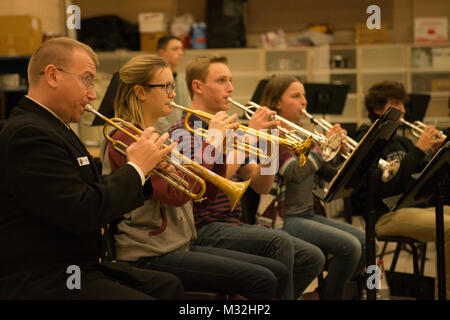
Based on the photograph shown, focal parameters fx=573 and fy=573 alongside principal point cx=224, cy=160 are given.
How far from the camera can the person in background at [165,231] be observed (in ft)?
7.82

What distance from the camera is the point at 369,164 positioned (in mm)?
2625

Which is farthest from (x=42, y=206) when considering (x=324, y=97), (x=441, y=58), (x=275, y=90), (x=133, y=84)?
(x=441, y=58)

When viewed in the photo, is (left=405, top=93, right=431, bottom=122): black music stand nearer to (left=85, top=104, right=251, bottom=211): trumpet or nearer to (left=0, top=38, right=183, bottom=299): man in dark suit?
(left=85, top=104, right=251, bottom=211): trumpet

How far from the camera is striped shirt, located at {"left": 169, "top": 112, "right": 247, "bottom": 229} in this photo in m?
2.68

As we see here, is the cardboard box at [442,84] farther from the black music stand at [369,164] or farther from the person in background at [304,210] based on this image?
the black music stand at [369,164]

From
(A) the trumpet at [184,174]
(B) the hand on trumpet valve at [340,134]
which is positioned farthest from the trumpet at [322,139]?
(A) the trumpet at [184,174]

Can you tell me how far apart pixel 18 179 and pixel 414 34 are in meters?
7.46

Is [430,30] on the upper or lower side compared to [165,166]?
upper

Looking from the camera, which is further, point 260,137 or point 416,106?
point 416,106

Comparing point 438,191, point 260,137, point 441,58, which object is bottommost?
point 438,191

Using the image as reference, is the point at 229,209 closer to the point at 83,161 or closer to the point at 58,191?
the point at 83,161

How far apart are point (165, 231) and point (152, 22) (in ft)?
20.9

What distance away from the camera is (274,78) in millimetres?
3693
